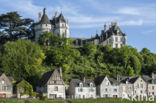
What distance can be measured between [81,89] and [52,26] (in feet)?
91.4

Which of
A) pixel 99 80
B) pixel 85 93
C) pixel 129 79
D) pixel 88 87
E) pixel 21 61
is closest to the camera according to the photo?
pixel 85 93

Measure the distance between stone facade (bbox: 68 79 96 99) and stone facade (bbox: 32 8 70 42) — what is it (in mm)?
23737

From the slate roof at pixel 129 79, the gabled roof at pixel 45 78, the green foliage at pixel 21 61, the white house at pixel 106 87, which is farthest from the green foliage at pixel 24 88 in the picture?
the slate roof at pixel 129 79

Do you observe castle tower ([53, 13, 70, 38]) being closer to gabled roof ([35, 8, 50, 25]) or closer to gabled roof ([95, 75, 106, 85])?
gabled roof ([35, 8, 50, 25])

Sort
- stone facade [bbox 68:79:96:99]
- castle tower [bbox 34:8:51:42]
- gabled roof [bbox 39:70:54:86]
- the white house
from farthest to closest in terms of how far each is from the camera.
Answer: castle tower [bbox 34:8:51:42] < the white house < stone facade [bbox 68:79:96:99] < gabled roof [bbox 39:70:54:86]

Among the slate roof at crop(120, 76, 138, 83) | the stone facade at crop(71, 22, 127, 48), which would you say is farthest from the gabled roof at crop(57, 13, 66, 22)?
the slate roof at crop(120, 76, 138, 83)

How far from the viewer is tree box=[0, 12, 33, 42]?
7700 centimetres

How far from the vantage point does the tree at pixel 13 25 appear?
77.0 m

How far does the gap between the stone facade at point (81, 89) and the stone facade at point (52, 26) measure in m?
23.7

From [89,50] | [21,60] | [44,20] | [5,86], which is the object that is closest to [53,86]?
[5,86]

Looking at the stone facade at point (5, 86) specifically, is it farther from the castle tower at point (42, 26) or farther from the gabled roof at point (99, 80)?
the castle tower at point (42, 26)

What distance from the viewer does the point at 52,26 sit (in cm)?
8444

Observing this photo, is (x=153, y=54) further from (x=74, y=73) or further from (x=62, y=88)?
(x=62, y=88)

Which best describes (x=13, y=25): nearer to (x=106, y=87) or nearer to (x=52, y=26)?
(x=52, y=26)
